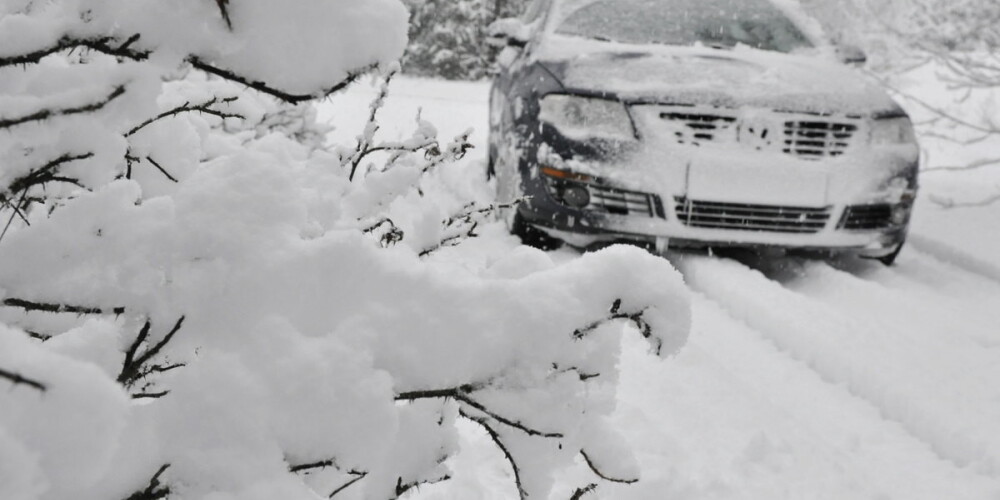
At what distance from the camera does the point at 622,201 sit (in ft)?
13.6

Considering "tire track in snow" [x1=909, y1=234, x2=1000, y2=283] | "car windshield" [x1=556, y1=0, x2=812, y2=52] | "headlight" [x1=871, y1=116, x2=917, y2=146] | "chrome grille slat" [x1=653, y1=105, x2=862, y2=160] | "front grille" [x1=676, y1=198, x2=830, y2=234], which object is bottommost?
"tire track in snow" [x1=909, y1=234, x2=1000, y2=283]

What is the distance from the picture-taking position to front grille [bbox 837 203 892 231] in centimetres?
422

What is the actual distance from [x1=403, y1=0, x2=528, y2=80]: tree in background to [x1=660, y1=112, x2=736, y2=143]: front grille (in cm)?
1875

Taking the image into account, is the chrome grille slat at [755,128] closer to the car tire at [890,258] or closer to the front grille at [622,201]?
the front grille at [622,201]

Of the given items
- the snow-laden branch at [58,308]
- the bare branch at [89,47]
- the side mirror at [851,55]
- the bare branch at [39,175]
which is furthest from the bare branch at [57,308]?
the side mirror at [851,55]

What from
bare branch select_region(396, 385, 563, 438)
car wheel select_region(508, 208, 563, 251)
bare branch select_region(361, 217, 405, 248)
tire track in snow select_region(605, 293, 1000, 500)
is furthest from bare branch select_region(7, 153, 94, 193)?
car wheel select_region(508, 208, 563, 251)

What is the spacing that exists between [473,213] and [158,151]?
1.98ft

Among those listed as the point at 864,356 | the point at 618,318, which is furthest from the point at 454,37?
the point at 618,318

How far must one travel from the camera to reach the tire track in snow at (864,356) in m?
2.54

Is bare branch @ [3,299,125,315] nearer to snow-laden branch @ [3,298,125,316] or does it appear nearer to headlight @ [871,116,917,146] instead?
snow-laden branch @ [3,298,125,316]

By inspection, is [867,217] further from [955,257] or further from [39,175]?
[39,175]

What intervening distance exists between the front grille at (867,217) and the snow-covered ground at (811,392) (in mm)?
265

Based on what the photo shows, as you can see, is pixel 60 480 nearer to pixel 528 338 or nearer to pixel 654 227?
pixel 528 338

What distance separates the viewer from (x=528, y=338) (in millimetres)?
1080
